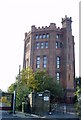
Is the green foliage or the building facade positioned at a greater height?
the building facade

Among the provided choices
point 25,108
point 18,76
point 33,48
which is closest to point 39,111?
point 25,108

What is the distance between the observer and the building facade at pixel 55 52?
1760 inches

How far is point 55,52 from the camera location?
45281 mm

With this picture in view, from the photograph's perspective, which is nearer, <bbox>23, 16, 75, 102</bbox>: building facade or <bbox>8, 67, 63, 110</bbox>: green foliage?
<bbox>8, 67, 63, 110</bbox>: green foliage

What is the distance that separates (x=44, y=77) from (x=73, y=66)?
12.9 m

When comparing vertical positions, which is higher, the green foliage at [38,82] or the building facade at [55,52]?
the building facade at [55,52]

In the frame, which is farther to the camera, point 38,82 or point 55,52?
point 55,52

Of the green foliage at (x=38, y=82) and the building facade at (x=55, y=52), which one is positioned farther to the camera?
the building facade at (x=55, y=52)

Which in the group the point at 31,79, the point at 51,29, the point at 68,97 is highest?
the point at 51,29

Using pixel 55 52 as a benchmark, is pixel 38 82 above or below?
below

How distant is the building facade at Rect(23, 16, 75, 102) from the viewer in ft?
147

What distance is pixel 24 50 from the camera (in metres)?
50.9

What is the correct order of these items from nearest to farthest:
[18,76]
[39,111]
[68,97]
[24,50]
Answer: [39,111], [18,76], [68,97], [24,50]

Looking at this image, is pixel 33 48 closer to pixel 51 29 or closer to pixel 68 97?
pixel 51 29
